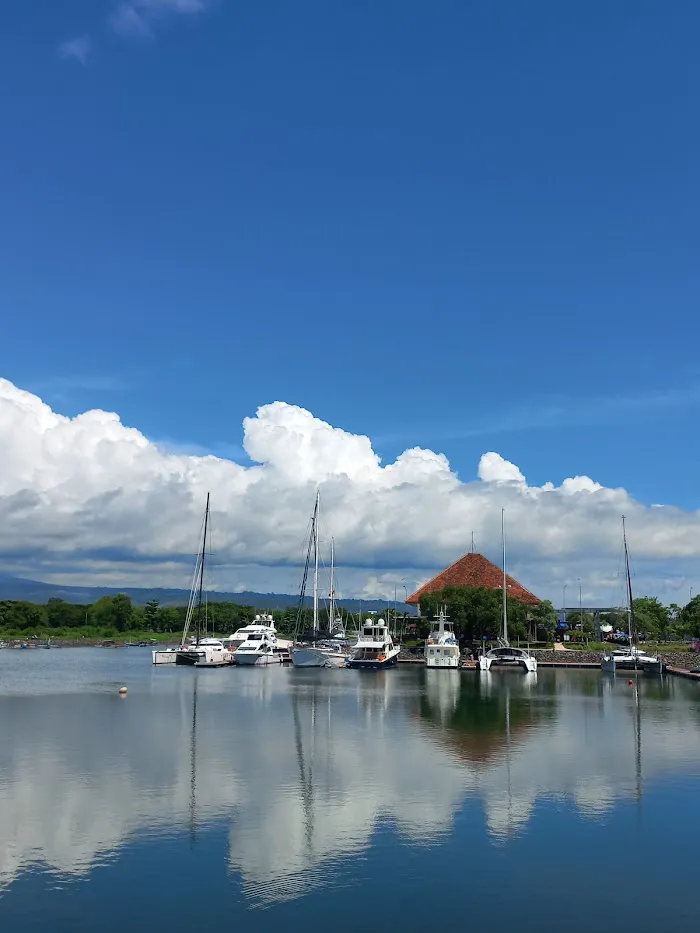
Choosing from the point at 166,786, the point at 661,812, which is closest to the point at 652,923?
the point at 661,812

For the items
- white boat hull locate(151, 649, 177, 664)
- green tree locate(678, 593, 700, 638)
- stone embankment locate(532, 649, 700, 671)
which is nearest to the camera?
stone embankment locate(532, 649, 700, 671)

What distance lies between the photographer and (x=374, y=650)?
5010 inches

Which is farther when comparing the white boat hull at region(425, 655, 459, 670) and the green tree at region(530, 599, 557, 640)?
the green tree at region(530, 599, 557, 640)

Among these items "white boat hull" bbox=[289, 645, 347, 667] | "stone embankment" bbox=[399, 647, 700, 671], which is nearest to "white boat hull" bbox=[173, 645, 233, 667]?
"white boat hull" bbox=[289, 645, 347, 667]

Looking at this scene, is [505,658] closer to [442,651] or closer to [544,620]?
[442,651]

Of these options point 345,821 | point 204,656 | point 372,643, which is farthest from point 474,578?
point 345,821

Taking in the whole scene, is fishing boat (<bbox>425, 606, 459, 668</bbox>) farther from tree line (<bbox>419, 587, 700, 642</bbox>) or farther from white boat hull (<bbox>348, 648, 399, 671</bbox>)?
tree line (<bbox>419, 587, 700, 642</bbox>)

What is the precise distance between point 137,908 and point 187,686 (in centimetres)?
6910

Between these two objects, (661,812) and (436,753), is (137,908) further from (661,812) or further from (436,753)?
(436,753)

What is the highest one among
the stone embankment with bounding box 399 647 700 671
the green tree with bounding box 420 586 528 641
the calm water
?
the green tree with bounding box 420 586 528 641

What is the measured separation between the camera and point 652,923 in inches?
925

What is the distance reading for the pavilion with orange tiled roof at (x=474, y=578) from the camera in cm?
17562

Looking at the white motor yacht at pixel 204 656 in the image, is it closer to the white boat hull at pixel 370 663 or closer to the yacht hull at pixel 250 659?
the yacht hull at pixel 250 659

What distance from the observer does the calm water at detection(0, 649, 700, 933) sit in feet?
79.3
